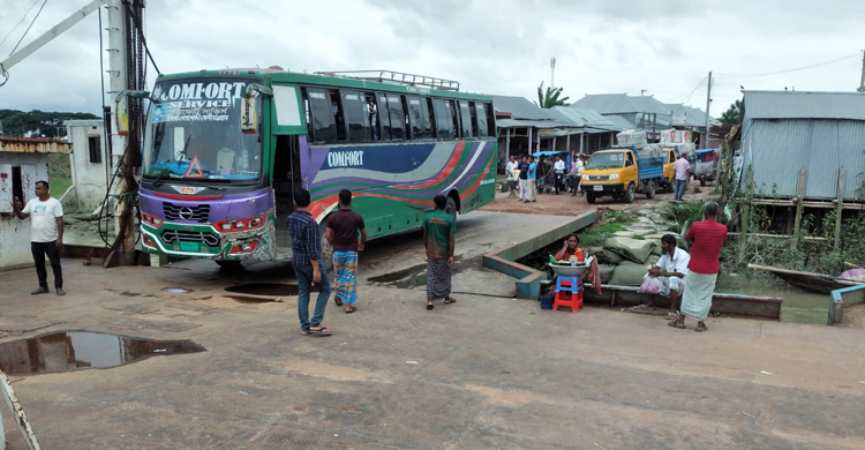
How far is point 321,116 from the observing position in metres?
A: 11.0

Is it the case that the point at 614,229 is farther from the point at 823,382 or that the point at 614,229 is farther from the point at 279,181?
the point at 823,382

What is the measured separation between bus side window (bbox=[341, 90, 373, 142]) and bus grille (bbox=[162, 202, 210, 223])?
3.04 meters

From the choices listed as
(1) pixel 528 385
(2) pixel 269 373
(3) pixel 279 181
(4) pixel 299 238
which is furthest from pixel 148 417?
(3) pixel 279 181

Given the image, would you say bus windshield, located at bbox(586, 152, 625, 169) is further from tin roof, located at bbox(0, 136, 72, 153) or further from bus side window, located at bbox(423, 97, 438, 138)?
tin roof, located at bbox(0, 136, 72, 153)

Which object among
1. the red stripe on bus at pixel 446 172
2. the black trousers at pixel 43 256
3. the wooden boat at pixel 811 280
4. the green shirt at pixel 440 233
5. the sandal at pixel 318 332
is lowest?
the wooden boat at pixel 811 280

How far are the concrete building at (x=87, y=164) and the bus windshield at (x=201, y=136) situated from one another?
13.1 meters

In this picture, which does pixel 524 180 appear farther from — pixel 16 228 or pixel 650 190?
pixel 16 228

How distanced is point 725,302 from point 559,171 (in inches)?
726

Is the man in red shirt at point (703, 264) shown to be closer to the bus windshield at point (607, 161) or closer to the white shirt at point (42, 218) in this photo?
the white shirt at point (42, 218)

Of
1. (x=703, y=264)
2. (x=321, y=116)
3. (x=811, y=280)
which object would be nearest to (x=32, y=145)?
(x=321, y=116)

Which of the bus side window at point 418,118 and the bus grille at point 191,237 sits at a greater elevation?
the bus side window at point 418,118

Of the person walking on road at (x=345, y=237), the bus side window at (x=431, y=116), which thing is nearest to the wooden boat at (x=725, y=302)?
the person walking on road at (x=345, y=237)

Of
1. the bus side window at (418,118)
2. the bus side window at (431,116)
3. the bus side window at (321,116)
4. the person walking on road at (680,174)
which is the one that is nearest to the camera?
the bus side window at (321,116)

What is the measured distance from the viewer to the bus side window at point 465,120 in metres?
16.1
